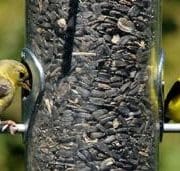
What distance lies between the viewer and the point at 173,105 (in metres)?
6.31

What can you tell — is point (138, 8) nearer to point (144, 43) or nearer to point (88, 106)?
point (144, 43)

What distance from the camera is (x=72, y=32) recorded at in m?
5.11

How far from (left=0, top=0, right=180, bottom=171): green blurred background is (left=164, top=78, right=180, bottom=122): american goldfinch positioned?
1159 mm

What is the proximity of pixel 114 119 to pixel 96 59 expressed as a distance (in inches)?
11.6

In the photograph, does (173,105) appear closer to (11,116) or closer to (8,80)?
(8,80)

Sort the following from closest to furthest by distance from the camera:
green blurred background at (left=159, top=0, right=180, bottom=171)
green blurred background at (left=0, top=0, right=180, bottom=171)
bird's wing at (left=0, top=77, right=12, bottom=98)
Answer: bird's wing at (left=0, top=77, right=12, bottom=98), green blurred background at (left=0, top=0, right=180, bottom=171), green blurred background at (left=159, top=0, right=180, bottom=171)

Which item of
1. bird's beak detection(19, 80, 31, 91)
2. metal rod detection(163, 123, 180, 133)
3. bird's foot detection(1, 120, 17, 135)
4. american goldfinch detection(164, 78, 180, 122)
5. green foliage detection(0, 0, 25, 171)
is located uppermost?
bird's beak detection(19, 80, 31, 91)

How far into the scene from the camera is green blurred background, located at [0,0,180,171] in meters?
7.65

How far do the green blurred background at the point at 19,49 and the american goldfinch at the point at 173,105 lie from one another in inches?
45.6

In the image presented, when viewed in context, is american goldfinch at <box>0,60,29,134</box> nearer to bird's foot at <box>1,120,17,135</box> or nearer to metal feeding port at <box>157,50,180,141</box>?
bird's foot at <box>1,120,17,135</box>

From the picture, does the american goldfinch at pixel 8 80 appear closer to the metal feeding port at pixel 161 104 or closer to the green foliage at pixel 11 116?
the metal feeding port at pixel 161 104

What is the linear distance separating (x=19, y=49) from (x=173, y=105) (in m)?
1.69

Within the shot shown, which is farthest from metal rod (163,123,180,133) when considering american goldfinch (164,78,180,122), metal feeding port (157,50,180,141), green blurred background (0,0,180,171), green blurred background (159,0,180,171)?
green blurred background (159,0,180,171)

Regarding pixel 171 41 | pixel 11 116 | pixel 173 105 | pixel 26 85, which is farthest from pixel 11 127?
pixel 171 41
